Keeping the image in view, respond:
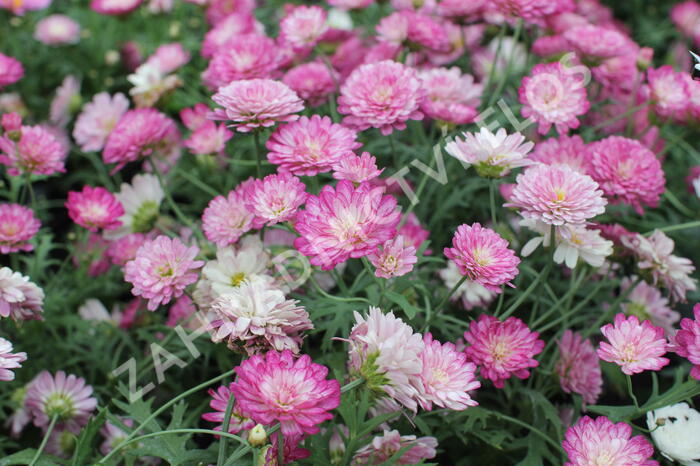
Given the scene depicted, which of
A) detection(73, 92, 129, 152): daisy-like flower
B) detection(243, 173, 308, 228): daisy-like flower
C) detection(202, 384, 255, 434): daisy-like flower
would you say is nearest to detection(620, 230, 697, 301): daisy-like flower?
detection(243, 173, 308, 228): daisy-like flower

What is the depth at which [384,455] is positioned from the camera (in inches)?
39.7

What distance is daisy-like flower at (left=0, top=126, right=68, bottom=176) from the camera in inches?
51.4

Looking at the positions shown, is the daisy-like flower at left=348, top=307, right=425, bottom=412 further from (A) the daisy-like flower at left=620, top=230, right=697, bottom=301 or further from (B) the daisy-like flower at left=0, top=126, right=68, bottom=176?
(B) the daisy-like flower at left=0, top=126, right=68, bottom=176

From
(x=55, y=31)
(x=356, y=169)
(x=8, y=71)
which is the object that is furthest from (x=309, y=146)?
(x=55, y=31)

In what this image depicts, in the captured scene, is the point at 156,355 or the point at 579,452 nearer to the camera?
the point at 579,452

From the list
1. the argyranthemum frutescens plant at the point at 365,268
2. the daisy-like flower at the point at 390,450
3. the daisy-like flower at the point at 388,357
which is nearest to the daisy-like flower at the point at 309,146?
the argyranthemum frutescens plant at the point at 365,268

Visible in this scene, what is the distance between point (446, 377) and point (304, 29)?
83 cm

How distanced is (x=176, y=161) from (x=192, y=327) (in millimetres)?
567

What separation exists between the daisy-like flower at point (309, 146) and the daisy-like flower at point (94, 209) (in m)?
0.36

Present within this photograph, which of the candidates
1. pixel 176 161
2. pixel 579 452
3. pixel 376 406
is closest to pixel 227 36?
pixel 176 161

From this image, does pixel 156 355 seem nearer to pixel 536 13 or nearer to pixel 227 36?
pixel 227 36

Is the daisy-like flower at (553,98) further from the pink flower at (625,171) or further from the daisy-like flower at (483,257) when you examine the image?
the daisy-like flower at (483,257)

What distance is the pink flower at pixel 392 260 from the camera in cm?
98

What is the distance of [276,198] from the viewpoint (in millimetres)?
1021
